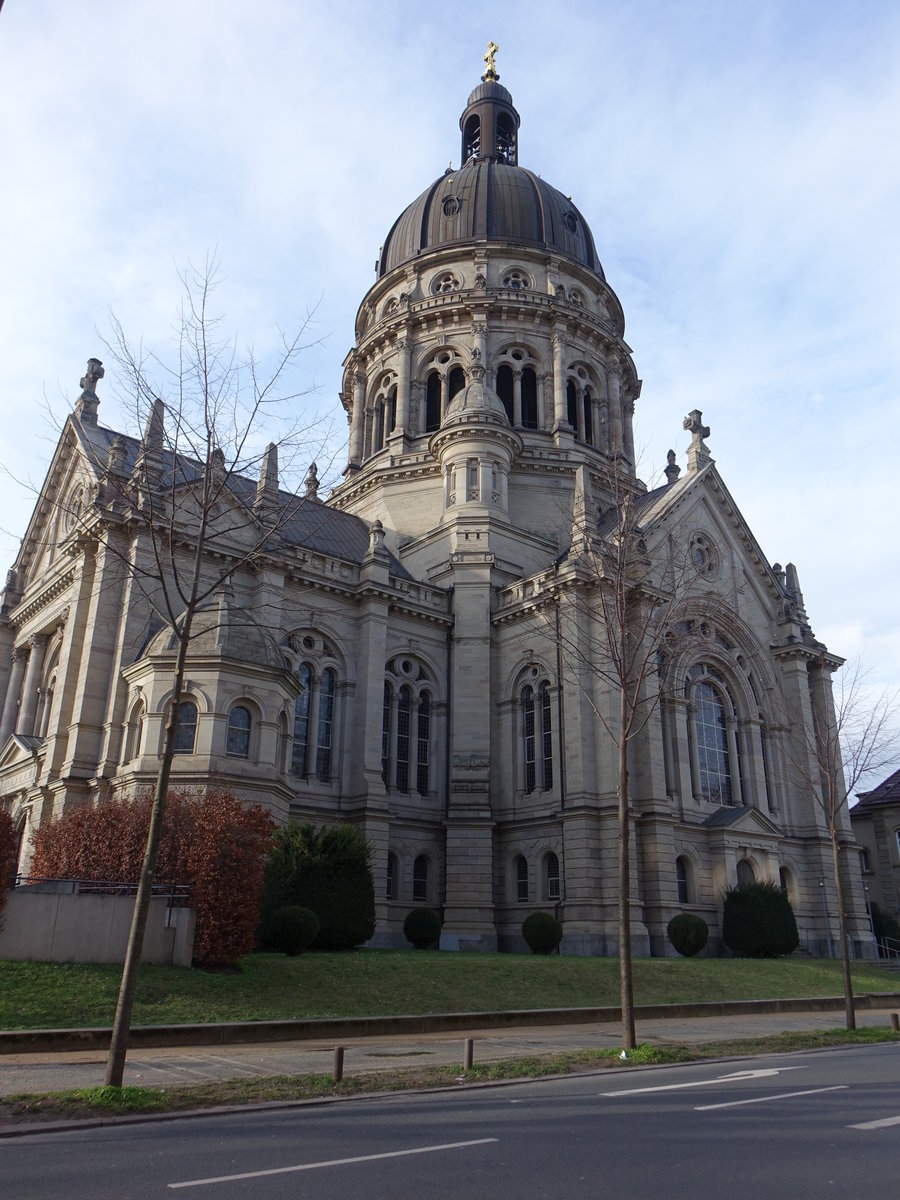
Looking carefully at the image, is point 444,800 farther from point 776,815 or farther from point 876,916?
point 876,916

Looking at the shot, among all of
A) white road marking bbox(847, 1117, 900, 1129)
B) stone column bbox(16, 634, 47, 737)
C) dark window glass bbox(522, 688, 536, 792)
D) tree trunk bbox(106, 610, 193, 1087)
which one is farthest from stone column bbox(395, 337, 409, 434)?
white road marking bbox(847, 1117, 900, 1129)

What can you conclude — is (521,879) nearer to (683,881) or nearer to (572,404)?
(683,881)

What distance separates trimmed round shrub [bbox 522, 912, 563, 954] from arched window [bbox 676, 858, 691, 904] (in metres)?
6.23

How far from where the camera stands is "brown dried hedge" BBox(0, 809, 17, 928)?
59.4 ft

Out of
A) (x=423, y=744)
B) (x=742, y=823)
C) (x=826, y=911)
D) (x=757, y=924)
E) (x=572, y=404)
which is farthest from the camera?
(x=572, y=404)

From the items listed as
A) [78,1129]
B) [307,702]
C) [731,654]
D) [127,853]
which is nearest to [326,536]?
[307,702]

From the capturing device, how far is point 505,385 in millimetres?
51688

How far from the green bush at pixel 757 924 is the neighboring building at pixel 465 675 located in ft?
2.73

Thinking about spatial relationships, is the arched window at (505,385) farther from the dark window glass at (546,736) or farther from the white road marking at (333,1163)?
the white road marking at (333,1163)

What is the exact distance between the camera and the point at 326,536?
135ft

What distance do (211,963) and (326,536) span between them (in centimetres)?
2369

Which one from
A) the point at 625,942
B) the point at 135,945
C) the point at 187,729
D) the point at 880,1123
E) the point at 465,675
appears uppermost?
the point at 465,675

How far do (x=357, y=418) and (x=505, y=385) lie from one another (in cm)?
896

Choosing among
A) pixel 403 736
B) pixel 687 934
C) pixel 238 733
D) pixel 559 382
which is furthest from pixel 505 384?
pixel 687 934
